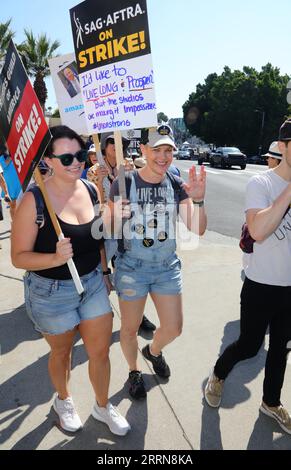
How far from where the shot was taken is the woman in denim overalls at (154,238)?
272 centimetres

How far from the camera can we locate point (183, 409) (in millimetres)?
2740

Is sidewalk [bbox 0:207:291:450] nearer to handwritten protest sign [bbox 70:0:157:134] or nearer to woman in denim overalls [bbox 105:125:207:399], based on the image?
woman in denim overalls [bbox 105:125:207:399]

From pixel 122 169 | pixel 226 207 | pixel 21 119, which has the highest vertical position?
pixel 21 119

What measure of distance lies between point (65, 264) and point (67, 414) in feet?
3.57

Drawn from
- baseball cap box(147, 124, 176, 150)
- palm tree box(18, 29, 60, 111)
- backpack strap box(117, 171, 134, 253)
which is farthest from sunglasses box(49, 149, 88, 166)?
palm tree box(18, 29, 60, 111)

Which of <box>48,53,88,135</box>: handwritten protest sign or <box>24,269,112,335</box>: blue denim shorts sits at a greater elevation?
<box>48,53,88,135</box>: handwritten protest sign

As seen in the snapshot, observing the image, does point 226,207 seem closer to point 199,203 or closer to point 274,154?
point 274,154

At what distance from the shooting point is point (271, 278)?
2.37 m

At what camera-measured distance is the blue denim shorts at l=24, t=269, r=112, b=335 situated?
88.8 inches

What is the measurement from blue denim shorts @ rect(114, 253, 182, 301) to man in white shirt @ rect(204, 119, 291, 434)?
56cm

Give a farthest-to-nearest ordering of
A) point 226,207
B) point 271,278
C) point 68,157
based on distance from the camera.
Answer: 1. point 226,207
2. point 271,278
3. point 68,157

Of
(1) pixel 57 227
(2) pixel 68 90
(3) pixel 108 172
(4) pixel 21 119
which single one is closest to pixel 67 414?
(1) pixel 57 227
